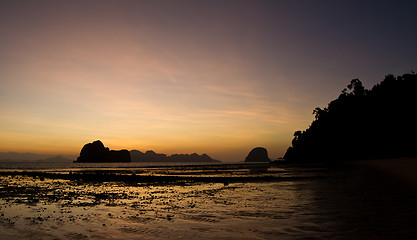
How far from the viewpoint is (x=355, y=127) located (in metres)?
119

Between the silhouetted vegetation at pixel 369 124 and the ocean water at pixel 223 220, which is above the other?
the silhouetted vegetation at pixel 369 124

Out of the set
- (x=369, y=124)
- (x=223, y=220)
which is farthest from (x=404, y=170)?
(x=369, y=124)

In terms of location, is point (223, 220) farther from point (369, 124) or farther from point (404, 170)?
point (369, 124)

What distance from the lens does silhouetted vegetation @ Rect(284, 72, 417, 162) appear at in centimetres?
9038

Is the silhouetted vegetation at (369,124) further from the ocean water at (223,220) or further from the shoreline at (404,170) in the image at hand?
the ocean water at (223,220)

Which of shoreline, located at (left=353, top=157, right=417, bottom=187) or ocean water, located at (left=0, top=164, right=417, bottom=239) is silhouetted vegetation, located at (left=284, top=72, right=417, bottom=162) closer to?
shoreline, located at (left=353, top=157, right=417, bottom=187)

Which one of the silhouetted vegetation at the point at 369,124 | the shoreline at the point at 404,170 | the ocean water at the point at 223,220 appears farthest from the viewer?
the silhouetted vegetation at the point at 369,124

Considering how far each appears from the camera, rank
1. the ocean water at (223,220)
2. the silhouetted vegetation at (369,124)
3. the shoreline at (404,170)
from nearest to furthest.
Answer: the ocean water at (223,220) → the shoreline at (404,170) → the silhouetted vegetation at (369,124)

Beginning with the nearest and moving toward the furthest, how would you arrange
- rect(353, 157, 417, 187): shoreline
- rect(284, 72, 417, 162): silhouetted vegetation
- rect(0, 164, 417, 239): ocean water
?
rect(0, 164, 417, 239): ocean water → rect(353, 157, 417, 187): shoreline → rect(284, 72, 417, 162): silhouetted vegetation

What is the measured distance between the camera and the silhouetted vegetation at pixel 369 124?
297ft

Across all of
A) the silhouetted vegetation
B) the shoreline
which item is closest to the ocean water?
the shoreline

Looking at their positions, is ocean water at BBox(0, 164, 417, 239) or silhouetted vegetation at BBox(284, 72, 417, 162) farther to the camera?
silhouetted vegetation at BBox(284, 72, 417, 162)

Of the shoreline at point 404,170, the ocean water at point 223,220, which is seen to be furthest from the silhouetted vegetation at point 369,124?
the ocean water at point 223,220

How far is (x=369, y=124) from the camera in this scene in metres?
108
